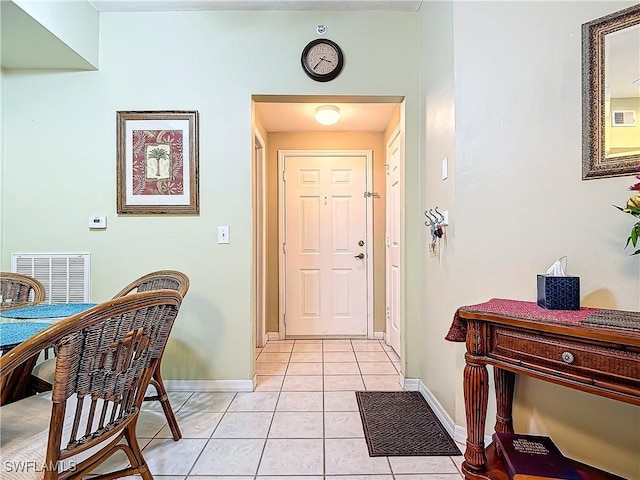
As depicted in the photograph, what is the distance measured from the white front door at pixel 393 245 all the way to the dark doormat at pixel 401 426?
863 millimetres

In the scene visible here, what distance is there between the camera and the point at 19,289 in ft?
6.64

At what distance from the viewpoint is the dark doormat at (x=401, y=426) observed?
1755 millimetres

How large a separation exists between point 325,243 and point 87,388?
9.52 feet

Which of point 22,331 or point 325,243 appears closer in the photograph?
point 22,331

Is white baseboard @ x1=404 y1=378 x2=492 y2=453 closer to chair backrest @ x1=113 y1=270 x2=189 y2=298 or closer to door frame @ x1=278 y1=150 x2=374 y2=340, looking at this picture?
door frame @ x1=278 y1=150 x2=374 y2=340

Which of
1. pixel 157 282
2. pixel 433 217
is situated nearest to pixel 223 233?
pixel 157 282

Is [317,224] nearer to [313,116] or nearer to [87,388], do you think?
[313,116]


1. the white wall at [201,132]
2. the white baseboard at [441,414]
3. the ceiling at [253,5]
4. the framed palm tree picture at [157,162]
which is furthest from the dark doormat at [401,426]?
the ceiling at [253,5]

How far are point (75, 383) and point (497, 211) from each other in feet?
5.89

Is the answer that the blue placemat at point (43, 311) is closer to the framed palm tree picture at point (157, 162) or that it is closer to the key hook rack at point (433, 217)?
the framed palm tree picture at point (157, 162)

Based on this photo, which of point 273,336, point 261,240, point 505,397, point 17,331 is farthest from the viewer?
point 273,336

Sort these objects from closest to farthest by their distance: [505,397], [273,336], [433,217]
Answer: [505,397] → [433,217] → [273,336]

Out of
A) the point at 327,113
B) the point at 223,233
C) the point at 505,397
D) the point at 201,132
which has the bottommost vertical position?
the point at 505,397

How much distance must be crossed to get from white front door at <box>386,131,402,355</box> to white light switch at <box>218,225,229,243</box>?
4.89ft
